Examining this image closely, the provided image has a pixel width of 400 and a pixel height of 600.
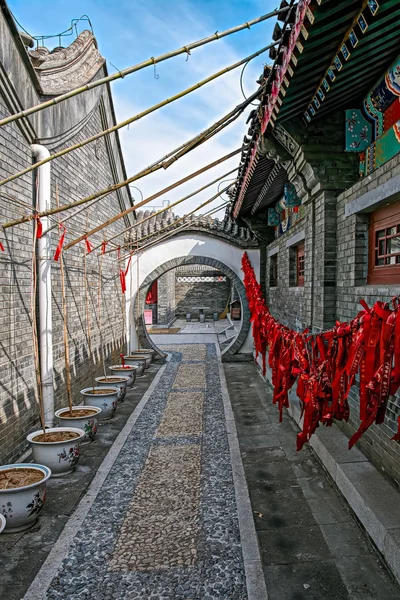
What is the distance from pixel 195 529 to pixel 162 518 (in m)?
0.37

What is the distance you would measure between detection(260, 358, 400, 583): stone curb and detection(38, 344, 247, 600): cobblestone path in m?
1.03

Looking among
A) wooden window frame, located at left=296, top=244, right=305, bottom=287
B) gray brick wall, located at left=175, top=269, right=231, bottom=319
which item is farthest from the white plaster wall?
gray brick wall, located at left=175, top=269, right=231, bottom=319

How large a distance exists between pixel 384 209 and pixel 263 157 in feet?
7.88

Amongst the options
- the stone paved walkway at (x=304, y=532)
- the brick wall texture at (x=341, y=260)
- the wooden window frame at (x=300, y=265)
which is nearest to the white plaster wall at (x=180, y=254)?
the wooden window frame at (x=300, y=265)

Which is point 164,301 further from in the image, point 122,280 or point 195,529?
point 195,529

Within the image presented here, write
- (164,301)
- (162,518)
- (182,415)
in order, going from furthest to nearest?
(164,301), (182,415), (162,518)

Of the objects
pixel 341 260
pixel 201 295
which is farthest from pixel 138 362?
pixel 201 295

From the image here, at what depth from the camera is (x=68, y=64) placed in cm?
685

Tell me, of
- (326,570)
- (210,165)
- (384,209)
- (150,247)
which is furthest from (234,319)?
(326,570)

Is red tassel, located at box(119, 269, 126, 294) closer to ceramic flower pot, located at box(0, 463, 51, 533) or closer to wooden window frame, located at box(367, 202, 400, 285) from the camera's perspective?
wooden window frame, located at box(367, 202, 400, 285)

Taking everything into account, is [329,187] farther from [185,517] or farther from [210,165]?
[185,517]

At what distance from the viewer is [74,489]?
4691 mm

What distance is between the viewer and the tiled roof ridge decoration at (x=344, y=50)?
3168mm

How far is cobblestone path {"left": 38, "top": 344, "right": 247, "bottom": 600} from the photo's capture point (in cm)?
314
